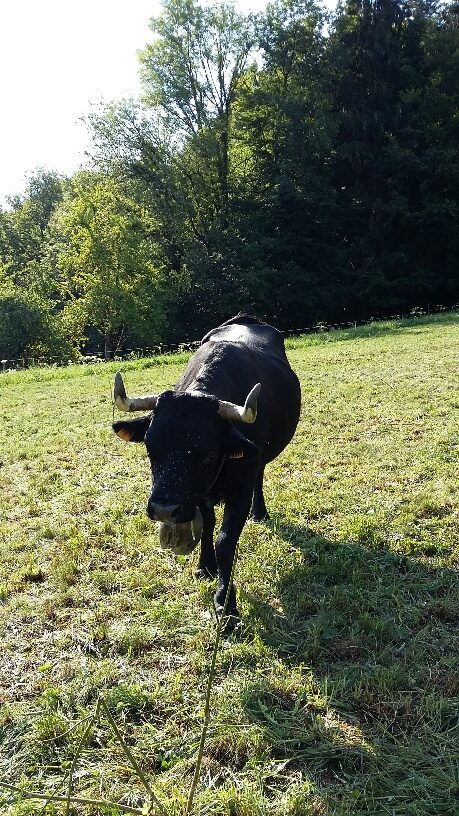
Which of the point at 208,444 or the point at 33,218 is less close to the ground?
the point at 33,218

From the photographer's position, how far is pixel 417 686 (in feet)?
11.2

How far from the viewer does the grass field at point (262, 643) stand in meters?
2.83

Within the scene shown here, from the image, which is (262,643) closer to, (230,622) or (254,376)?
(230,622)

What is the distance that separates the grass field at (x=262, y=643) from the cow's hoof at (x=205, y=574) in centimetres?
8

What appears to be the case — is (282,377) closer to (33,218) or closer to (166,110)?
(166,110)

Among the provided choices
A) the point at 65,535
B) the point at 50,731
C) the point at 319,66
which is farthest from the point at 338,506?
the point at 319,66

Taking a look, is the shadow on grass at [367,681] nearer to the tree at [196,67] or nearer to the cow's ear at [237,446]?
the cow's ear at [237,446]

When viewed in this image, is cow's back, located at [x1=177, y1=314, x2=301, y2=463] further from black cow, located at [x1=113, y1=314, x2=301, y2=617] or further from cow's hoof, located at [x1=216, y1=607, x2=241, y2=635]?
cow's hoof, located at [x1=216, y1=607, x2=241, y2=635]

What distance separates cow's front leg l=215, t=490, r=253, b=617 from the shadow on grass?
0.87 feet

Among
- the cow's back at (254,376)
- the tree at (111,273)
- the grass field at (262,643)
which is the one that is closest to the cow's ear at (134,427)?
the cow's back at (254,376)

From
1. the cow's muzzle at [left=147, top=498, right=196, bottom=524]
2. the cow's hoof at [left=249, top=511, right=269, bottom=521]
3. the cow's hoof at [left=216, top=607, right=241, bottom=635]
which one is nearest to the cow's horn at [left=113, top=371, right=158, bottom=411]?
the cow's muzzle at [left=147, top=498, right=196, bottom=524]

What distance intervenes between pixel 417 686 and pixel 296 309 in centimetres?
3520

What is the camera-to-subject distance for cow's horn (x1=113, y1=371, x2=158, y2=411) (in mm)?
4047

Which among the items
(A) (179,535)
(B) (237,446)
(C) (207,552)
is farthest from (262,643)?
(B) (237,446)
